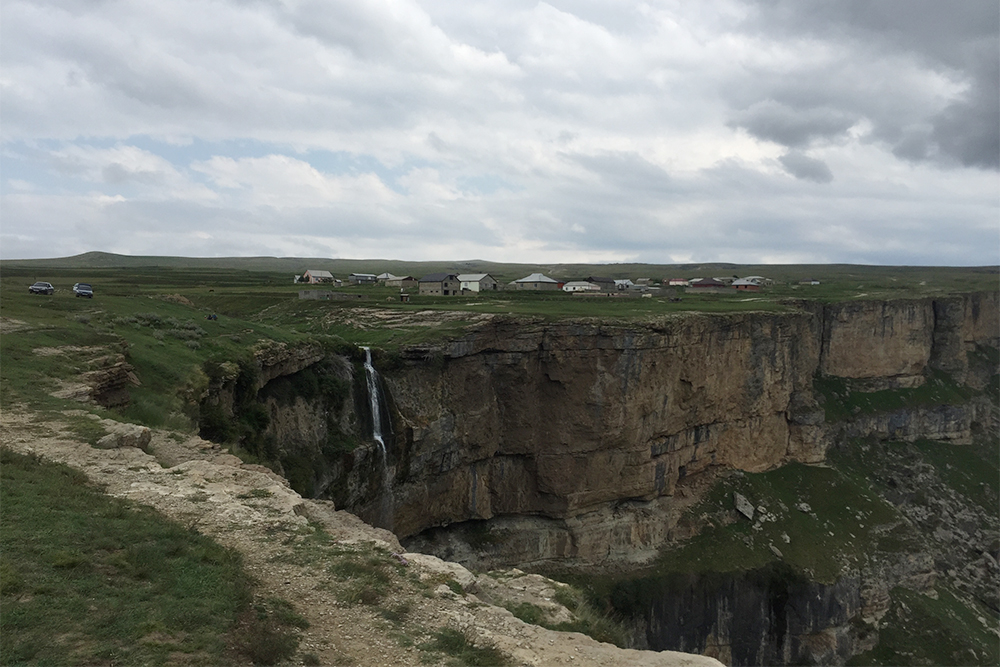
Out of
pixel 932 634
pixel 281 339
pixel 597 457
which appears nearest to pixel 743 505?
pixel 597 457

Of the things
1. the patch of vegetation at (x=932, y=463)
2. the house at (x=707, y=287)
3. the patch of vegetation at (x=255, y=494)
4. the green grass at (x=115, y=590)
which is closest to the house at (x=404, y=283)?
the house at (x=707, y=287)

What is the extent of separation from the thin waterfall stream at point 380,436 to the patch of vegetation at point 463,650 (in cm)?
2493

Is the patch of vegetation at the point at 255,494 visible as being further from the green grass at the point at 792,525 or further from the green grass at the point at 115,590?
the green grass at the point at 792,525

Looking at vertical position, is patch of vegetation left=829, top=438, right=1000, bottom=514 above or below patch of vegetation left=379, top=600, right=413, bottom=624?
below

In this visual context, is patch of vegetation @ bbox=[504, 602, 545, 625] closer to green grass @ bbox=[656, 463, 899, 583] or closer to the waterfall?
the waterfall

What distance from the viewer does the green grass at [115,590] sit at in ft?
24.7

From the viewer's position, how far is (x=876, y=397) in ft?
225

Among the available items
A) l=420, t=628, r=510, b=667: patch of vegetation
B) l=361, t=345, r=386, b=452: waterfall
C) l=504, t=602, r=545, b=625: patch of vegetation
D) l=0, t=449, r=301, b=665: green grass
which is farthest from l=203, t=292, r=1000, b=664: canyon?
l=420, t=628, r=510, b=667: patch of vegetation

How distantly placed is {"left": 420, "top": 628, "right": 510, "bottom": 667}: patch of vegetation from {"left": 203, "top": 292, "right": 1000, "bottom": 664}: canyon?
1932 cm

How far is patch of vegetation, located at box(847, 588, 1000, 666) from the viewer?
41.2 m

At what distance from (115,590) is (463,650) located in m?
5.52

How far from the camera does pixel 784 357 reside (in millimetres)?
55125

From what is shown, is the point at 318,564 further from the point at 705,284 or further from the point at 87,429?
the point at 705,284

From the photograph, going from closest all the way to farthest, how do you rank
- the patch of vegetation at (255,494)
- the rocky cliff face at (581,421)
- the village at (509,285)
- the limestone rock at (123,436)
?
the patch of vegetation at (255,494) < the limestone rock at (123,436) < the rocky cliff face at (581,421) < the village at (509,285)
